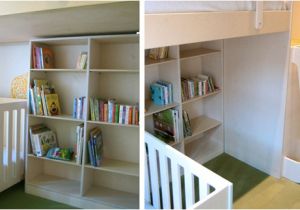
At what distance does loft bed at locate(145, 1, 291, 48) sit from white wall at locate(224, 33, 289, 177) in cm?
53

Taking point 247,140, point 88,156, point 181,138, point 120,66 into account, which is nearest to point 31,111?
point 88,156

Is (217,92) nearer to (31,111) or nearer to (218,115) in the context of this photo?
(218,115)

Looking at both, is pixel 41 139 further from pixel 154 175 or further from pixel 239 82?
pixel 239 82

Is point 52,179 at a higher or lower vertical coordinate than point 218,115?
lower

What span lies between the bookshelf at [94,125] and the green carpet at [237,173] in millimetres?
681

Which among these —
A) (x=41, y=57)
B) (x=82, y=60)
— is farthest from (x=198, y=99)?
(x=41, y=57)

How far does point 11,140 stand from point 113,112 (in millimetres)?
960

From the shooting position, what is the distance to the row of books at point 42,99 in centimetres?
222

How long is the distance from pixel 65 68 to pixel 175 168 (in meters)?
1.55

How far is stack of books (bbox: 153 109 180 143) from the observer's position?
2033 millimetres

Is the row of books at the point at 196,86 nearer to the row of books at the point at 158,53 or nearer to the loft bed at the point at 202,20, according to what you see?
the row of books at the point at 158,53

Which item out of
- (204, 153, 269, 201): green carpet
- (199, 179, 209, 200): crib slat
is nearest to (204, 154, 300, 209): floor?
(204, 153, 269, 201): green carpet

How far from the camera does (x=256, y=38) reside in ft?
6.71

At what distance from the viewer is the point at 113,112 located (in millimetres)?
2006
